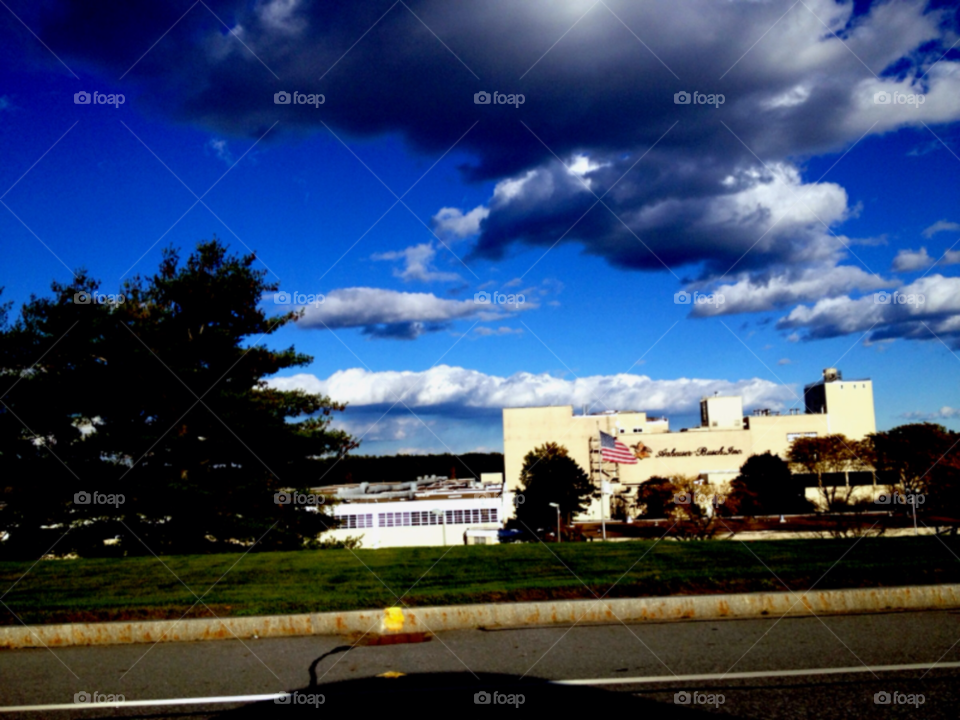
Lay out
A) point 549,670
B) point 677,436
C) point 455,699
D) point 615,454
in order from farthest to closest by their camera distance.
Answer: point 677,436 < point 615,454 < point 549,670 < point 455,699

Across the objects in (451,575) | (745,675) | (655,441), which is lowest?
(745,675)

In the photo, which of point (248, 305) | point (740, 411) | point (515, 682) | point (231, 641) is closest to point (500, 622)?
point (515, 682)

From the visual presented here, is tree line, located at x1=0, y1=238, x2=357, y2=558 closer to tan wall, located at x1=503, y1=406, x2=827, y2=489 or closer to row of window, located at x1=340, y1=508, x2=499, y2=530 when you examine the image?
row of window, located at x1=340, y1=508, x2=499, y2=530

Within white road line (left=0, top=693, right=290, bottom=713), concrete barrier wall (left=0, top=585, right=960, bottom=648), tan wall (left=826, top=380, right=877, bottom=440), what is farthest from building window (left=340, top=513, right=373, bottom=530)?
tan wall (left=826, top=380, right=877, bottom=440)

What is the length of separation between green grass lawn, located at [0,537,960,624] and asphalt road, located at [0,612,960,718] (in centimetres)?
91

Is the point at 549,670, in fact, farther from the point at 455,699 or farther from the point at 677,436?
the point at 677,436

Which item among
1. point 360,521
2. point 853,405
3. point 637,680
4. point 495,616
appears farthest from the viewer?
point 853,405

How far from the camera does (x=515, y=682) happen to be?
5871mm

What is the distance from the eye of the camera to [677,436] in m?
94.3

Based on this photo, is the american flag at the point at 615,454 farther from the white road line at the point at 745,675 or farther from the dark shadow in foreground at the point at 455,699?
the dark shadow in foreground at the point at 455,699

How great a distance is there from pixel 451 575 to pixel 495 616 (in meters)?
2.33

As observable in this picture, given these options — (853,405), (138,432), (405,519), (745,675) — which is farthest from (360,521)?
(853,405)

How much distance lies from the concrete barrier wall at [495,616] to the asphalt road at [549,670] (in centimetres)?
24

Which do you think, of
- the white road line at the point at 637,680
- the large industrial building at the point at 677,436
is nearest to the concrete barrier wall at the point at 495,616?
the white road line at the point at 637,680
